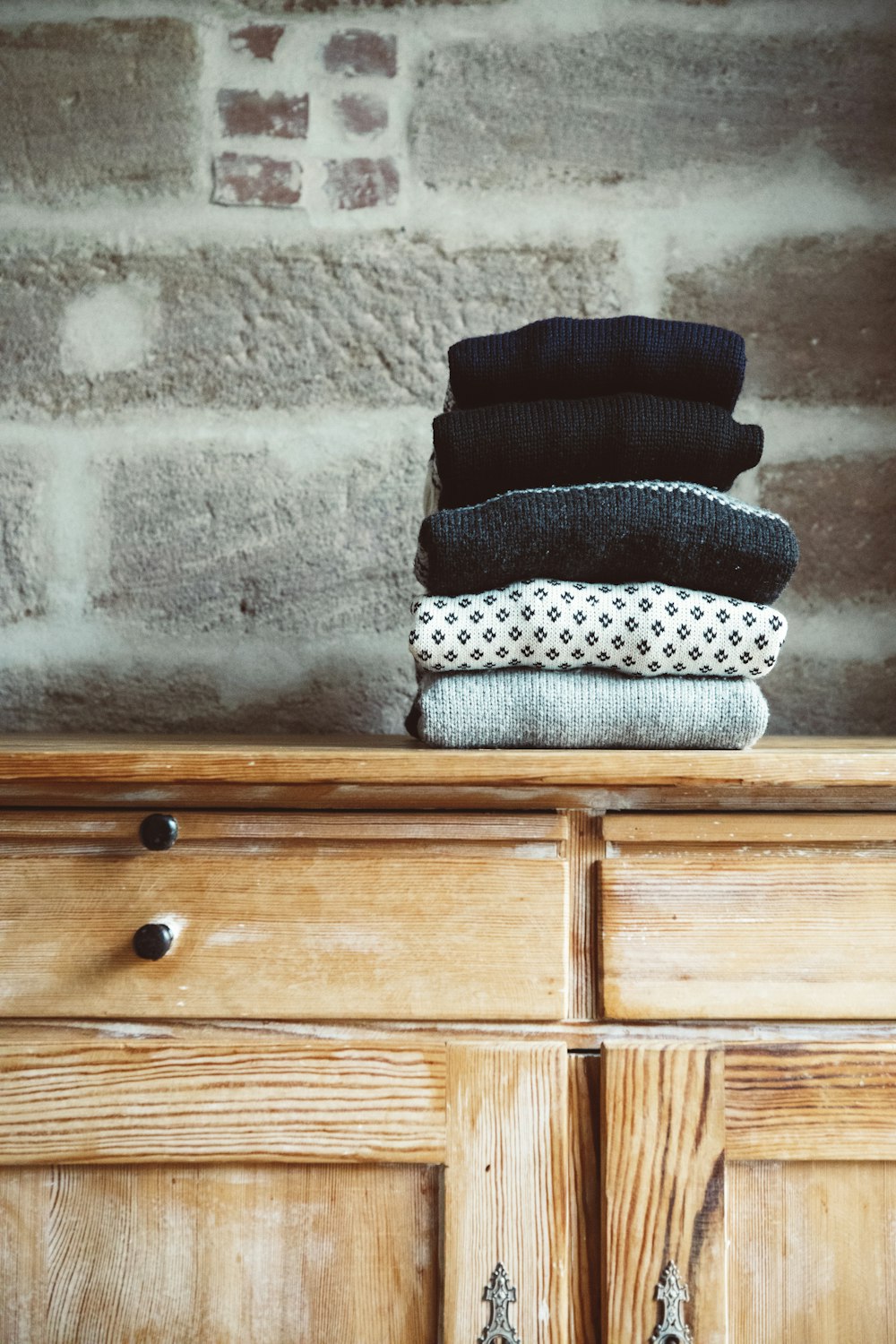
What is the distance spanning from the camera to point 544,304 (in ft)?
3.61

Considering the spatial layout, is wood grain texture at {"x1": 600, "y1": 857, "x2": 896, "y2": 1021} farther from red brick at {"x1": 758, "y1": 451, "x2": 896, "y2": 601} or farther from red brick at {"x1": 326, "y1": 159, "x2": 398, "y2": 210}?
red brick at {"x1": 326, "y1": 159, "x2": 398, "y2": 210}

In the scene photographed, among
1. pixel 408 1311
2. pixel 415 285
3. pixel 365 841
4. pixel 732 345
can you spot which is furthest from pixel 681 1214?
pixel 415 285

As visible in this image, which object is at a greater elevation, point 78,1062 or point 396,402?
point 396,402

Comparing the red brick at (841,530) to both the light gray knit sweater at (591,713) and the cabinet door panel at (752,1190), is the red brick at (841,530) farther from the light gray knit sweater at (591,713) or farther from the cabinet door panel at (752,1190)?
the cabinet door panel at (752,1190)

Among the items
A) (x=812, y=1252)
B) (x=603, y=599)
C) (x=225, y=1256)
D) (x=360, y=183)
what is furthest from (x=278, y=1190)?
(x=360, y=183)

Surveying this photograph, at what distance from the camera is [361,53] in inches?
43.3

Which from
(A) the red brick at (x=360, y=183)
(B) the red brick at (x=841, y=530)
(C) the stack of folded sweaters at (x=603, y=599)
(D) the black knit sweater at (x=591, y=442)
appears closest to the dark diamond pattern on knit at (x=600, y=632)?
(C) the stack of folded sweaters at (x=603, y=599)

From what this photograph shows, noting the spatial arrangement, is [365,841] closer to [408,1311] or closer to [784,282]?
[408,1311]

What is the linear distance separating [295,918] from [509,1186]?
0.23m

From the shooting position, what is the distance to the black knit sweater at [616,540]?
2.26 feet

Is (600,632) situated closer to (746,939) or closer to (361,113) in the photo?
(746,939)

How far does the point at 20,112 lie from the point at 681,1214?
4.36 ft

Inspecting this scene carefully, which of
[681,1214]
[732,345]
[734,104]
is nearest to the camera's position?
[681,1214]

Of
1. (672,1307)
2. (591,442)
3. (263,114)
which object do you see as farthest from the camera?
(263,114)
